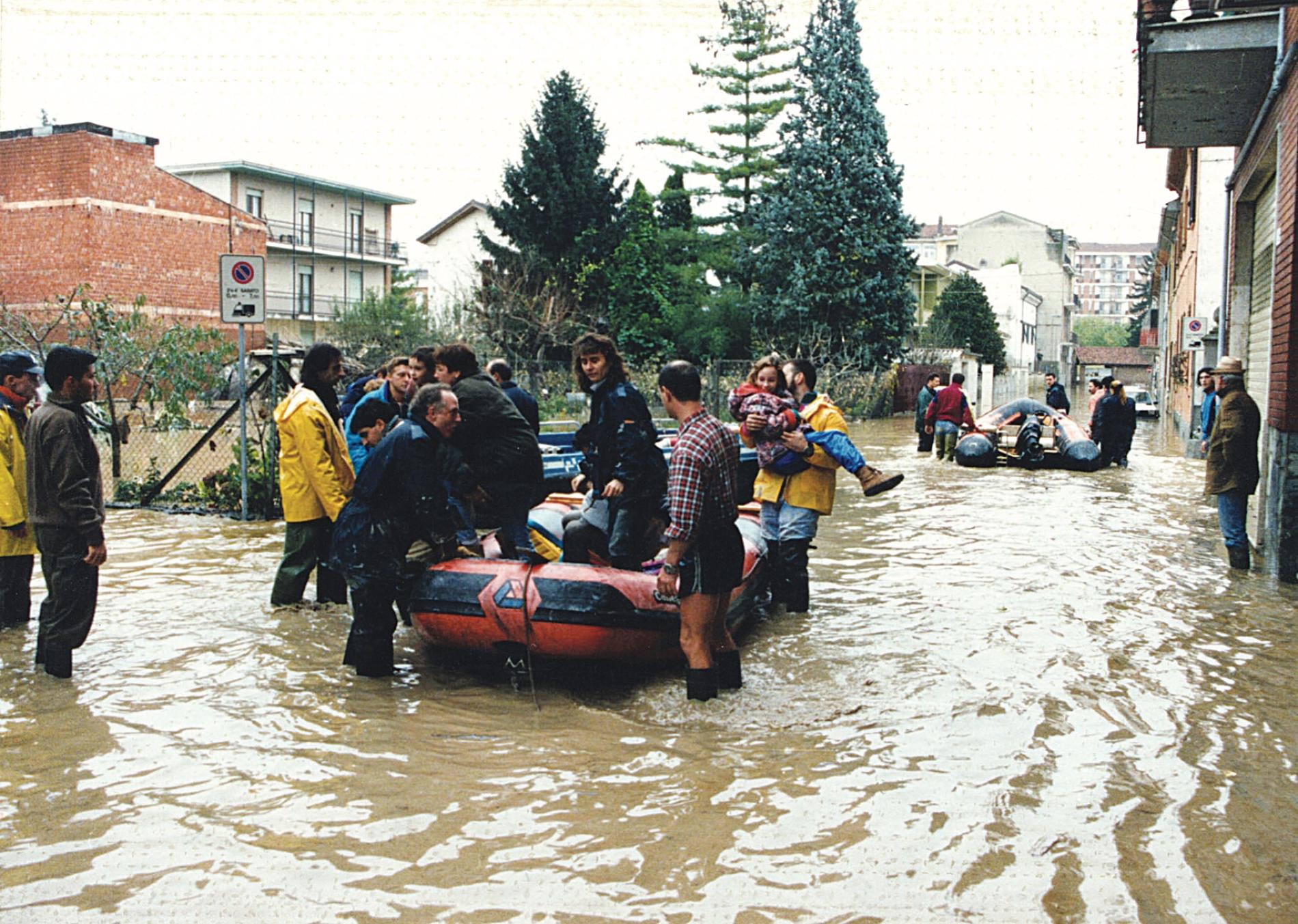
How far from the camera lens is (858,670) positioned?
7.09 m

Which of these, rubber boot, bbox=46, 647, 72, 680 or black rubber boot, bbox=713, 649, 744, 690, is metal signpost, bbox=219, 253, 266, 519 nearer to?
rubber boot, bbox=46, 647, 72, 680

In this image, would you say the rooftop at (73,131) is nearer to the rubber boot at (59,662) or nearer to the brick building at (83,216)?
the brick building at (83,216)

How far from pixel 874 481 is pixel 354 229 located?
51427mm

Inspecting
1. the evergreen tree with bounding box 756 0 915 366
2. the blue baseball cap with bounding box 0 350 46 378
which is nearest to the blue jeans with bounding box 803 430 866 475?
the blue baseball cap with bounding box 0 350 46 378

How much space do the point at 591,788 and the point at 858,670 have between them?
8.25 ft

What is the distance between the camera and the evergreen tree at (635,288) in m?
39.4

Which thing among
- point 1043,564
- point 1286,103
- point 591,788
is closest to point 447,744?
point 591,788

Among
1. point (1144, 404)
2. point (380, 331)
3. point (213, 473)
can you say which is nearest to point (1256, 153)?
point (213, 473)

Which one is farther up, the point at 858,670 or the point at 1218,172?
the point at 1218,172

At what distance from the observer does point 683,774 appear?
17.3 feet

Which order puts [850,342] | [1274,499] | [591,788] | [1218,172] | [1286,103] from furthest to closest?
[850,342]
[1218,172]
[1286,103]
[1274,499]
[591,788]

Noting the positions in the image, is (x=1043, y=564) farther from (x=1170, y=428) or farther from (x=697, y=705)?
(x=1170, y=428)

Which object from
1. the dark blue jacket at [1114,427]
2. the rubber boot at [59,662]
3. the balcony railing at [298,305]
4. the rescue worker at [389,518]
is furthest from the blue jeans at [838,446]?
the balcony railing at [298,305]

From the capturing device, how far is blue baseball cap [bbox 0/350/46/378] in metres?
7.10
